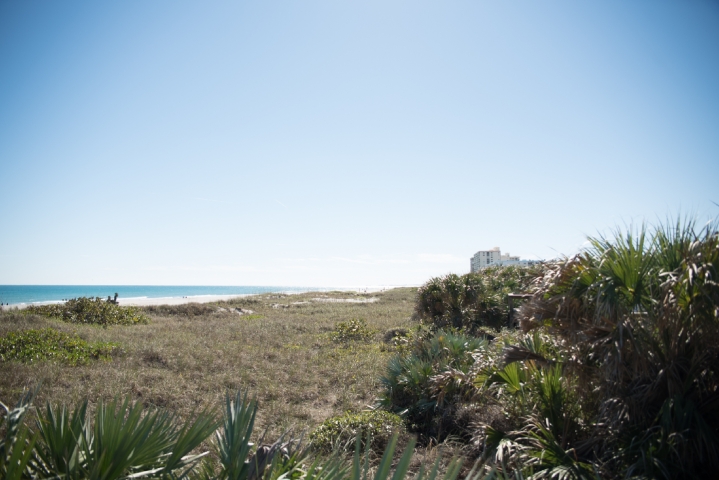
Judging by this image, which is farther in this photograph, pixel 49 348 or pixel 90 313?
pixel 90 313

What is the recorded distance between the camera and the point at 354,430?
5426mm

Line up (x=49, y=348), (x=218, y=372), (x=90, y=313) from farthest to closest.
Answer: (x=90, y=313) < (x=49, y=348) < (x=218, y=372)

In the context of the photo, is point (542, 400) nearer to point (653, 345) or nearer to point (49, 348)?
point (653, 345)

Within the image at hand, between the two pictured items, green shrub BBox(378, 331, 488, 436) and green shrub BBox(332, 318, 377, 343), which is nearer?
green shrub BBox(378, 331, 488, 436)

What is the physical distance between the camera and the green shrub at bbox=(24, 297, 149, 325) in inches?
698

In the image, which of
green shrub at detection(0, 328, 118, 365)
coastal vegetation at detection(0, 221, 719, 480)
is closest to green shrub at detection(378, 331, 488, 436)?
coastal vegetation at detection(0, 221, 719, 480)

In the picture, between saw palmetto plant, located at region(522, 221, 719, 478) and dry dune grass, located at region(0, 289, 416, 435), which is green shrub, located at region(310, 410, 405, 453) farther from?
saw palmetto plant, located at region(522, 221, 719, 478)

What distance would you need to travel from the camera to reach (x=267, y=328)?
17.7m

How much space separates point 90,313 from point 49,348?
29.7 feet

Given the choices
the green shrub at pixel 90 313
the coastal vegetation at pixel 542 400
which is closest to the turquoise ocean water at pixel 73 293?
the green shrub at pixel 90 313

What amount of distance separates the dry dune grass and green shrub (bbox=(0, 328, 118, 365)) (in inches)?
20.5

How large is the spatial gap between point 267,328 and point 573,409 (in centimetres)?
1512

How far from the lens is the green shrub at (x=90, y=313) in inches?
698

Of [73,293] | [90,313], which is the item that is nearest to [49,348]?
[90,313]
